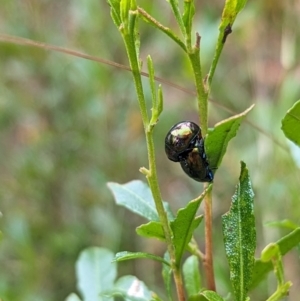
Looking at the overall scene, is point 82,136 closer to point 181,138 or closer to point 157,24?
point 181,138

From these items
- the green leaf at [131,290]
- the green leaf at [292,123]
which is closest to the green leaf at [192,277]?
the green leaf at [131,290]

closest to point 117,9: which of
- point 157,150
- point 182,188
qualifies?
point 157,150

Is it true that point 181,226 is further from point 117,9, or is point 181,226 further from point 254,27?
point 254,27

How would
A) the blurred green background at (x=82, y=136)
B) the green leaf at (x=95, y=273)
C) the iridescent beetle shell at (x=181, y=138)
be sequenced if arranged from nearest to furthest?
the iridescent beetle shell at (x=181, y=138)
the green leaf at (x=95, y=273)
the blurred green background at (x=82, y=136)

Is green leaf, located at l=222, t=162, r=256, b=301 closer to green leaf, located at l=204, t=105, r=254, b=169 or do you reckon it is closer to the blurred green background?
green leaf, located at l=204, t=105, r=254, b=169

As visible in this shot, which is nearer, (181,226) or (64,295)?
(181,226)

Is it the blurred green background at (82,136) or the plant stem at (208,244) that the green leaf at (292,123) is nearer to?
the plant stem at (208,244)
